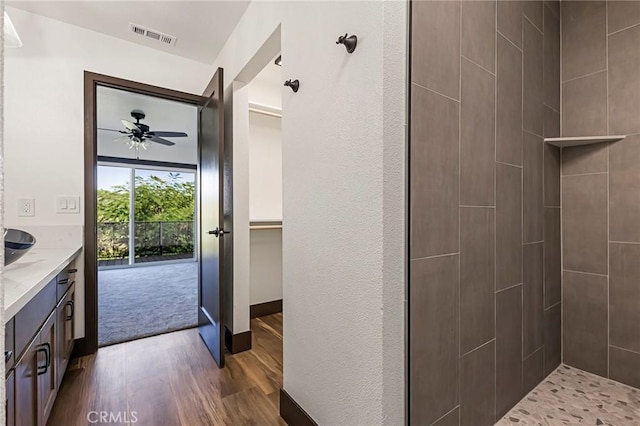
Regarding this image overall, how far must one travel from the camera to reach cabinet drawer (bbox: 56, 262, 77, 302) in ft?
5.13

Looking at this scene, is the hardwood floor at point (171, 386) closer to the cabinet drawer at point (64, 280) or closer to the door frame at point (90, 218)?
the door frame at point (90, 218)

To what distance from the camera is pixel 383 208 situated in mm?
970

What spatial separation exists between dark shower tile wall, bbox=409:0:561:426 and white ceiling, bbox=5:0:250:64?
1.54 meters

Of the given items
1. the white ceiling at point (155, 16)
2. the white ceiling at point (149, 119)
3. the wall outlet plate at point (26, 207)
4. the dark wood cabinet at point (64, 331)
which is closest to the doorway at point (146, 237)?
the white ceiling at point (149, 119)

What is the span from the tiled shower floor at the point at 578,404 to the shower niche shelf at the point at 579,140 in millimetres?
1120

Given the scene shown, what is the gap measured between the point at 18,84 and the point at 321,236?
97.5 inches

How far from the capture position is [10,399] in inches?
33.5

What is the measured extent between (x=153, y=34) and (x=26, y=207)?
1.58 m

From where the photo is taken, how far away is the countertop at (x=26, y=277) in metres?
0.83

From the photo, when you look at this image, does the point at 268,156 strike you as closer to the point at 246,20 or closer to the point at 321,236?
the point at 246,20

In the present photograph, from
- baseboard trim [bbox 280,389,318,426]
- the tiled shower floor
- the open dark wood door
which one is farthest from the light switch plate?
the tiled shower floor

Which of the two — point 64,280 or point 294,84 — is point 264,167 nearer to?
point 294,84

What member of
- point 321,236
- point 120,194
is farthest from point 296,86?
point 120,194

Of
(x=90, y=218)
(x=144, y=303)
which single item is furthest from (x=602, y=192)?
(x=144, y=303)
